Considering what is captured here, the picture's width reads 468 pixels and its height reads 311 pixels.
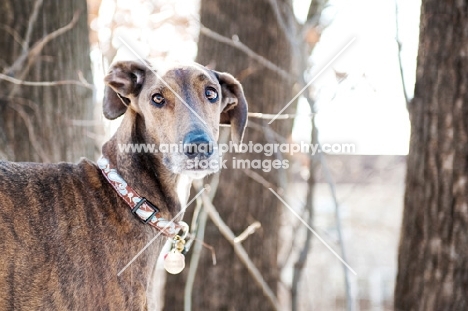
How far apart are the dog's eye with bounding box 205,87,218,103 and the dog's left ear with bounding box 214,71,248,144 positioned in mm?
227

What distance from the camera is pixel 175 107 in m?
3.59

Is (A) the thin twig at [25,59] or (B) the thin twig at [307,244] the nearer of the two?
(A) the thin twig at [25,59]

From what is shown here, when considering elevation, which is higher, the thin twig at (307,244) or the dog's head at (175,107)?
the dog's head at (175,107)

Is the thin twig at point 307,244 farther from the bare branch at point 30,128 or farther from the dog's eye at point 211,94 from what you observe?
the bare branch at point 30,128

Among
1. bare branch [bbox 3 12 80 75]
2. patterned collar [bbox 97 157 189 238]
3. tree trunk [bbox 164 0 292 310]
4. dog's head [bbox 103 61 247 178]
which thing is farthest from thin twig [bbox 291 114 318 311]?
bare branch [bbox 3 12 80 75]

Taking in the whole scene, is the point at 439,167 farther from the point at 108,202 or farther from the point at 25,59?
the point at 25,59

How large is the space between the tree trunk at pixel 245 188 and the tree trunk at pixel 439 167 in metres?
2.68

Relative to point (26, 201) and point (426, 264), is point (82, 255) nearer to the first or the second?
point (26, 201)

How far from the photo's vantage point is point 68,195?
A: 3381 millimetres

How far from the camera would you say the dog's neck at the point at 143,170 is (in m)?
3.61

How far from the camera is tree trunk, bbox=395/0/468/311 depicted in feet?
12.5

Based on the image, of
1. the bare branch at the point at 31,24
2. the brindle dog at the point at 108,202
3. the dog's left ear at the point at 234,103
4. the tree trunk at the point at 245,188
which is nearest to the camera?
the brindle dog at the point at 108,202

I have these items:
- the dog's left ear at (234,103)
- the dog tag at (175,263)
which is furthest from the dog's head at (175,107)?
the dog tag at (175,263)

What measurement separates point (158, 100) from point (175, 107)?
109mm
